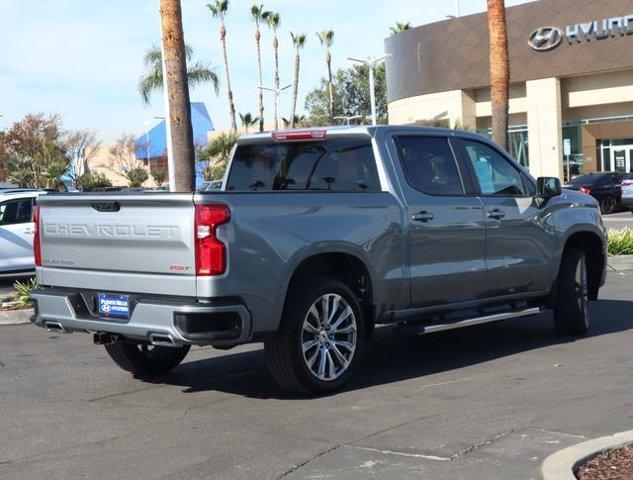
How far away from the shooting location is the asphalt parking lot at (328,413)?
5797 mm

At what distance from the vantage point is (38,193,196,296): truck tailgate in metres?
6.86

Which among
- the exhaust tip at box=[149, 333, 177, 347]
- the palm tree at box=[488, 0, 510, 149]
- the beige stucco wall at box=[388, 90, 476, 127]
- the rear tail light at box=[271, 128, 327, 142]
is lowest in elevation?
the exhaust tip at box=[149, 333, 177, 347]

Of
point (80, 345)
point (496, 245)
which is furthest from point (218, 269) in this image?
point (80, 345)

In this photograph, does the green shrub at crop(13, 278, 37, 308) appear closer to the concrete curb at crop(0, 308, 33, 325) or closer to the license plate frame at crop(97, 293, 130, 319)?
the concrete curb at crop(0, 308, 33, 325)

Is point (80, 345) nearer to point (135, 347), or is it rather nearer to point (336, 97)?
point (135, 347)

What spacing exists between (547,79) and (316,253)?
4679cm

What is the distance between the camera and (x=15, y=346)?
10625 millimetres

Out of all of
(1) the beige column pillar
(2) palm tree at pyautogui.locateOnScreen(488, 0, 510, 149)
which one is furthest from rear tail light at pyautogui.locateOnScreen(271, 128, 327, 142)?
(1) the beige column pillar

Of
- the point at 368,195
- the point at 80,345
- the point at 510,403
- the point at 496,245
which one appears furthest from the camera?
the point at 80,345

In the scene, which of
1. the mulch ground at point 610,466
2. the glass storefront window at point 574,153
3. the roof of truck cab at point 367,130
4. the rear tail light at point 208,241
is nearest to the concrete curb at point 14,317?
the roof of truck cab at point 367,130

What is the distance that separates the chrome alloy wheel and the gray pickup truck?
0.01m

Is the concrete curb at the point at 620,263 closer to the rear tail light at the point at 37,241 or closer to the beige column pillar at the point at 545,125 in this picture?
the rear tail light at the point at 37,241

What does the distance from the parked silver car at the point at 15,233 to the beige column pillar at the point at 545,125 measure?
3893 cm

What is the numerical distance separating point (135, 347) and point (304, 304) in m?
1.90
